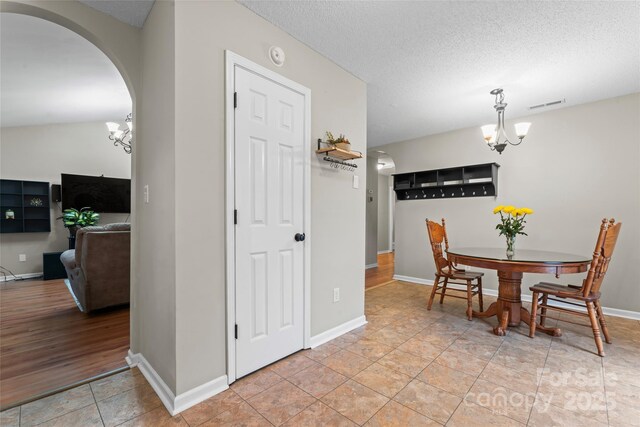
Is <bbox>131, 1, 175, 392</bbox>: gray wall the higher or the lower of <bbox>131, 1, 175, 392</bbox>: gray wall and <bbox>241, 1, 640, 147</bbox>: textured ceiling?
the lower

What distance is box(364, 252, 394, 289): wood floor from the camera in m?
4.64

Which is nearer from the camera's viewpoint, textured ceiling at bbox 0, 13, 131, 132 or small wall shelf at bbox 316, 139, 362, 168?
small wall shelf at bbox 316, 139, 362, 168

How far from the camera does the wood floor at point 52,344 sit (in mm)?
1832

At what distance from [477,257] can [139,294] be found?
2837 mm

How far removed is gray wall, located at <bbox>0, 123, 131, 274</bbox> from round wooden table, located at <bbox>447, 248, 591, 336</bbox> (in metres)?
7.02

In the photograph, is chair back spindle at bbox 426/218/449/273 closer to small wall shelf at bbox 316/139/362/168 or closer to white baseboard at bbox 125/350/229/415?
small wall shelf at bbox 316/139/362/168

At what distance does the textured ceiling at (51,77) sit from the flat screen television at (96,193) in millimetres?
1171

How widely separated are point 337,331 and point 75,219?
555 cm

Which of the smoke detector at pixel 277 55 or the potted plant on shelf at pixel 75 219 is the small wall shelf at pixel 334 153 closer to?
the smoke detector at pixel 277 55

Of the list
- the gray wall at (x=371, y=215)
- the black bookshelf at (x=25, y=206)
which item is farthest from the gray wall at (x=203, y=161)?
the black bookshelf at (x=25, y=206)

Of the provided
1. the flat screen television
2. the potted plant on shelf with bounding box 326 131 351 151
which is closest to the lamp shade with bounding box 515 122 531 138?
the potted plant on shelf with bounding box 326 131 351 151

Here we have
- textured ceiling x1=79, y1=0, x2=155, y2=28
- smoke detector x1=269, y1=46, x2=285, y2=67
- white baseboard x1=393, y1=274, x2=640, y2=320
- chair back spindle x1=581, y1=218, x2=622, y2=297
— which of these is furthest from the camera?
white baseboard x1=393, y1=274, x2=640, y2=320

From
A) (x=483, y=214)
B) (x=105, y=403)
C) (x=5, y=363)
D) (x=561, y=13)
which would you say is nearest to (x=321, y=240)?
(x=105, y=403)

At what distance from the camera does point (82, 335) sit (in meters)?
2.55
